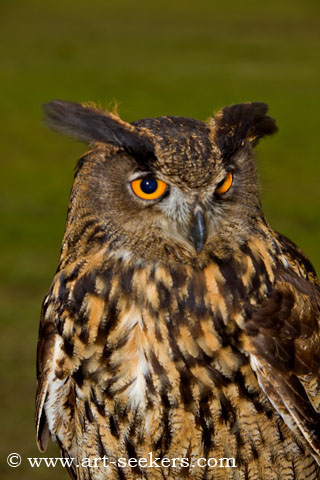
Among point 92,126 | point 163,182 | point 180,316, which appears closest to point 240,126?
point 163,182

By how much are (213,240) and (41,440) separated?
943mm

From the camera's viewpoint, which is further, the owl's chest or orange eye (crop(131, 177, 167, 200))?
the owl's chest

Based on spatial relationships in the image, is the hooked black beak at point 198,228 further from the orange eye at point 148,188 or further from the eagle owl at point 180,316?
the orange eye at point 148,188

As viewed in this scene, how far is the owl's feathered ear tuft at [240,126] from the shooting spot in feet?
7.15

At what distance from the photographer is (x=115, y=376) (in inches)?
93.0

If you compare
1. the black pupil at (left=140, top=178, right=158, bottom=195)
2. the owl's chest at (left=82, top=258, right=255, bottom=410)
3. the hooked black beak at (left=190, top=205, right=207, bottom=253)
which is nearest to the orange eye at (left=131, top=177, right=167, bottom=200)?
the black pupil at (left=140, top=178, right=158, bottom=195)

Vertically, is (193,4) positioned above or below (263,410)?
above

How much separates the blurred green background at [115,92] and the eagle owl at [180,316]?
0.23m

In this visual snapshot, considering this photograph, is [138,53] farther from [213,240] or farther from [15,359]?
[213,240]

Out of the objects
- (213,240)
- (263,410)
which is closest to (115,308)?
(213,240)

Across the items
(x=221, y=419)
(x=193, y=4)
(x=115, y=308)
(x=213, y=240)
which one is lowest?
(x=221, y=419)

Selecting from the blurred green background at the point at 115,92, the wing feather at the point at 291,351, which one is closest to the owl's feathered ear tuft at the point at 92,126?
the blurred green background at the point at 115,92

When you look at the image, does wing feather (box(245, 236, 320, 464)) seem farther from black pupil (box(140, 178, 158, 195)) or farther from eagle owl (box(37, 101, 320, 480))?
black pupil (box(140, 178, 158, 195))

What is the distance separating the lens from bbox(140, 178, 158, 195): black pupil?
2154 millimetres
